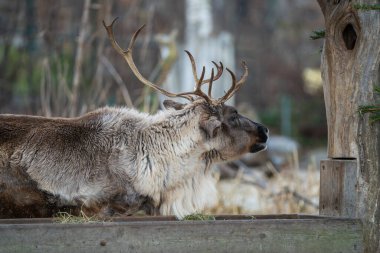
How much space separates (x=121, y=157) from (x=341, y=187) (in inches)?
59.0

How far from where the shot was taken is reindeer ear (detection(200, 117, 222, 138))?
17.5 feet

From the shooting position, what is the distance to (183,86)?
34.3ft

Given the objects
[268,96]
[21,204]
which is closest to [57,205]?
[21,204]

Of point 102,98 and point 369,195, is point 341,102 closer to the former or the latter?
point 369,195

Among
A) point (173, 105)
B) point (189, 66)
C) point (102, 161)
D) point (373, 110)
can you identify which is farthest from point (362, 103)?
point (189, 66)

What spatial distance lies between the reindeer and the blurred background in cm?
116

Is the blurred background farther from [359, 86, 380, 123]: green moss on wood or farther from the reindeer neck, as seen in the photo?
[359, 86, 380, 123]: green moss on wood

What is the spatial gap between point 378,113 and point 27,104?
5.81m

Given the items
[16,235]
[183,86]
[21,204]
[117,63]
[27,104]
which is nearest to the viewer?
[16,235]

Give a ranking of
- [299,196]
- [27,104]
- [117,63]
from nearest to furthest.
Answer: [299,196], [27,104], [117,63]

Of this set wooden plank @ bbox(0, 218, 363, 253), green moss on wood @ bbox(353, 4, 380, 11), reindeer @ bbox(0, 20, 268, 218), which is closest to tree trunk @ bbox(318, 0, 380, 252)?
green moss on wood @ bbox(353, 4, 380, 11)

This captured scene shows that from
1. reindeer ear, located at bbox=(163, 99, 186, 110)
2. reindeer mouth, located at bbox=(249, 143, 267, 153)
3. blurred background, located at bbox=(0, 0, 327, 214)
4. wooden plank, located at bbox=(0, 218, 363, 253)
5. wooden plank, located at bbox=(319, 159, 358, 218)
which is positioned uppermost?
blurred background, located at bbox=(0, 0, 327, 214)

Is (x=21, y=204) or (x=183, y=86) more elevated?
(x=183, y=86)

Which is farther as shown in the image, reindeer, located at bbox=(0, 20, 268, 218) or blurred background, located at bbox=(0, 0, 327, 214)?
blurred background, located at bbox=(0, 0, 327, 214)
